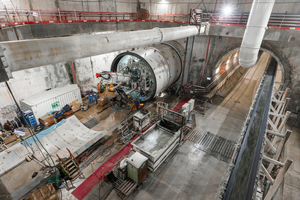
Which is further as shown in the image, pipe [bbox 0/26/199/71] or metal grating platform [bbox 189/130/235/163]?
metal grating platform [bbox 189/130/235/163]

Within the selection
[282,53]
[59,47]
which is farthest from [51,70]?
[282,53]

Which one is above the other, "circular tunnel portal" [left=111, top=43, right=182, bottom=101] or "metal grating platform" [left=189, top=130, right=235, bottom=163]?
"circular tunnel portal" [left=111, top=43, right=182, bottom=101]

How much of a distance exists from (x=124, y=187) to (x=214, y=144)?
17.1 feet

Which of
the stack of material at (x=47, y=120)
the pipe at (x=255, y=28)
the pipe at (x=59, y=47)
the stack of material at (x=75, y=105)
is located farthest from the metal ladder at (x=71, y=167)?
the pipe at (x=255, y=28)

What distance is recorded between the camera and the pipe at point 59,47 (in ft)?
10.4

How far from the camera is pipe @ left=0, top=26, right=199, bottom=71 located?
3156 mm

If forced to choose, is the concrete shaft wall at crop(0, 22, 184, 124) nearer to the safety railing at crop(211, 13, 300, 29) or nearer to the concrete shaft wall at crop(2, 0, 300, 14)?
the concrete shaft wall at crop(2, 0, 300, 14)

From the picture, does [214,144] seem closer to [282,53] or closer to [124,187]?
[124,187]

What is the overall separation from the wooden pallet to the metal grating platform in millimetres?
4030

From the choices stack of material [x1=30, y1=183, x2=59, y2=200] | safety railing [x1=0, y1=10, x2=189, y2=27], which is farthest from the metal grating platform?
safety railing [x1=0, y1=10, x2=189, y2=27]

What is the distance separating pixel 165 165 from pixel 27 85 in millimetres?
10075

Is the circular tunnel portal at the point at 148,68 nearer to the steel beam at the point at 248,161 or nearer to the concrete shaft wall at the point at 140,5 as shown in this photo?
the steel beam at the point at 248,161

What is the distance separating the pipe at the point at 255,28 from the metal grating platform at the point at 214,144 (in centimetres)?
421

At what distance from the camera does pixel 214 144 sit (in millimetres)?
8500
